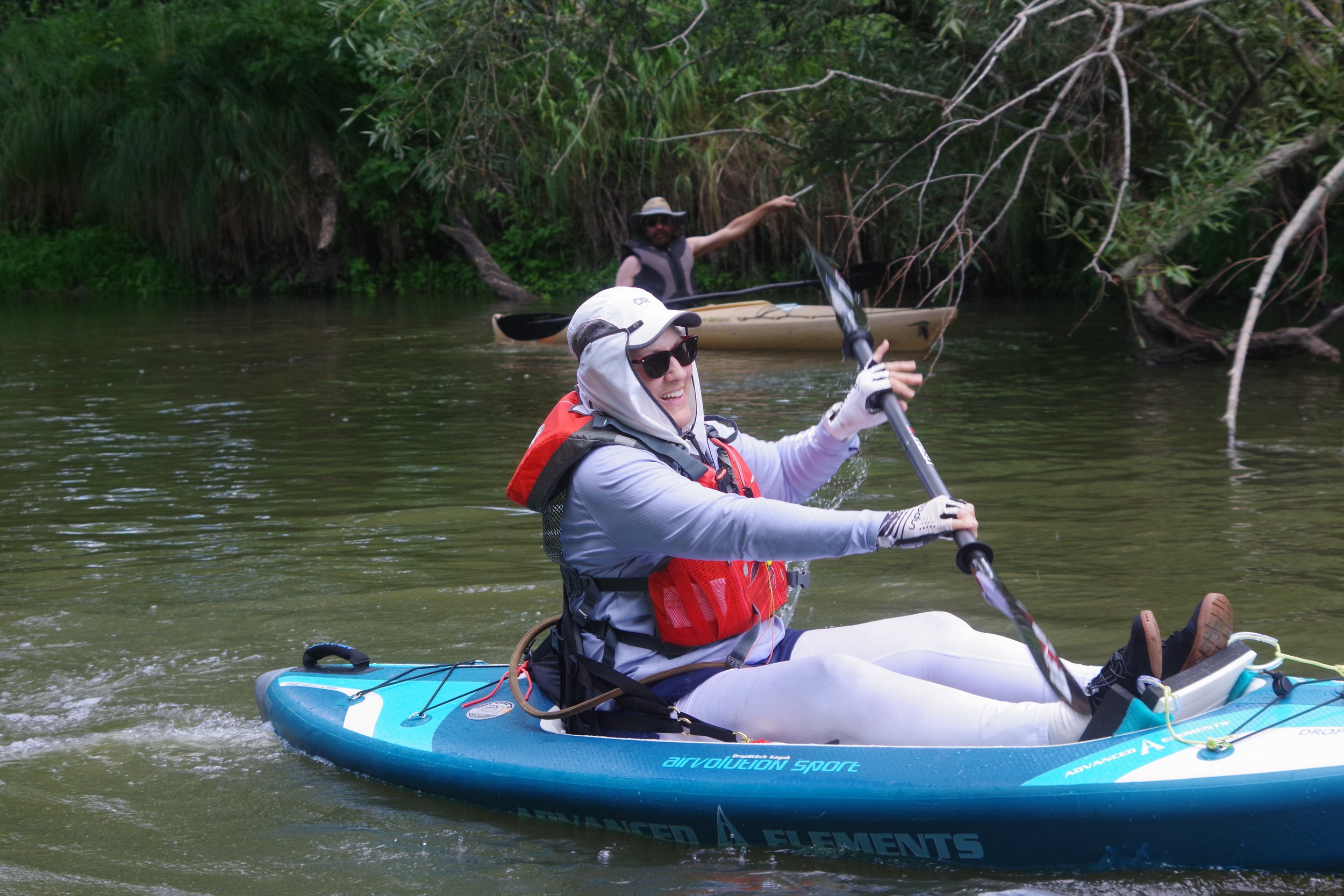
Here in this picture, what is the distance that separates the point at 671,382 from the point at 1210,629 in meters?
1.11

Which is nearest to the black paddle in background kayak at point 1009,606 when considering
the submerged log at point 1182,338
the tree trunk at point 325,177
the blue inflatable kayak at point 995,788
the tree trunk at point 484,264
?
the blue inflatable kayak at point 995,788

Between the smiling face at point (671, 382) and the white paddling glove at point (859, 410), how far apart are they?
34 centimetres

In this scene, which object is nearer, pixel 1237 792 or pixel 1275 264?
pixel 1237 792

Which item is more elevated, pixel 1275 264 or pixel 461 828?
pixel 1275 264

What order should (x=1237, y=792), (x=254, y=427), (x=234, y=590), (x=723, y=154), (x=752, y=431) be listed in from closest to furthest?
(x=1237, y=792) → (x=234, y=590) → (x=752, y=431) → (x=254, y=427) → (x=723, y=154)

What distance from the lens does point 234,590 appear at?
178 inches

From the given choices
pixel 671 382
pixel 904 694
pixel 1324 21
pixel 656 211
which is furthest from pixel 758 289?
pixel 904 694

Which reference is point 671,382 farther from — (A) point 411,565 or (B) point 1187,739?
(A) point 411,565

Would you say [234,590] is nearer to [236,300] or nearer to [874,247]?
[874,247]

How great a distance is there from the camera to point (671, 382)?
268cm

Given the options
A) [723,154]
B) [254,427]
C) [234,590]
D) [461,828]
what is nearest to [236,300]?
[723,154]

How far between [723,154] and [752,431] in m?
8.17

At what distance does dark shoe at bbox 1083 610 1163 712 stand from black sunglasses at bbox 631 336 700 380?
3.20 ft

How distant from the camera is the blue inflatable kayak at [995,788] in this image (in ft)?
7.72
